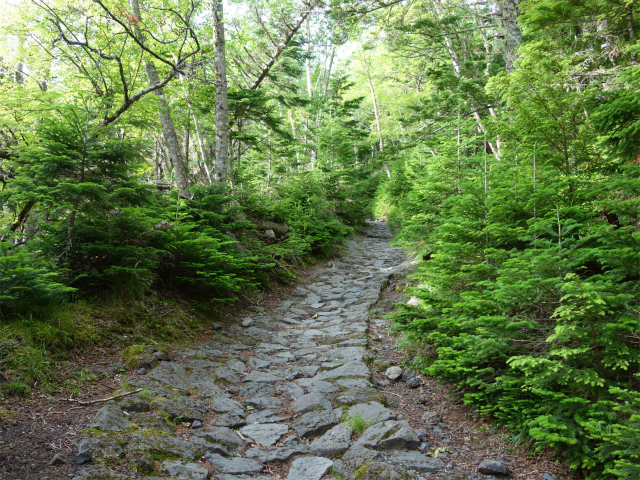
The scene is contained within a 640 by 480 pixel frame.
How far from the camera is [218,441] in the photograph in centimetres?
338

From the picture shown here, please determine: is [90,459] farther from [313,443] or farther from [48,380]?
[313,443]

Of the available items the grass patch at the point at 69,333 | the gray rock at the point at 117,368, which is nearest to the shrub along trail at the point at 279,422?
the gray rock at the point at 117,368

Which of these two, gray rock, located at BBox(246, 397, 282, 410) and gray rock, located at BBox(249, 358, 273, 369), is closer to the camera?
gray rock, located at BBox(246, 397, 282, 410)

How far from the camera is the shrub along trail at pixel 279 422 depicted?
9.29 feet

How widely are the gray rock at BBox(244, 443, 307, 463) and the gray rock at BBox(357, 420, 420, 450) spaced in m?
0.58

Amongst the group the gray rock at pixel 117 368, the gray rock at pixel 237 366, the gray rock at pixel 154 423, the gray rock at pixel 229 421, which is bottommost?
the gray rock at pixel 229 421

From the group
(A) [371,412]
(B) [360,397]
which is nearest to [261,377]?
(B) [360,397]

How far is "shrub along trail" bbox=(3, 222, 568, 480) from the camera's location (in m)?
2.83

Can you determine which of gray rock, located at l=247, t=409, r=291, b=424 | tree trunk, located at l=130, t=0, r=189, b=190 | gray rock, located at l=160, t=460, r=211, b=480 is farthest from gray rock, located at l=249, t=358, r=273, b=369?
tree trunk, located at l=130, t=0, r=189, b=190

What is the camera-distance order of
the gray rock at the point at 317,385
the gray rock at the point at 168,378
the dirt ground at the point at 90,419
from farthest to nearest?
the gray rock at the point at 317,385
the gray rock at the point at 168,378
the dirt ground at the point at 90,419

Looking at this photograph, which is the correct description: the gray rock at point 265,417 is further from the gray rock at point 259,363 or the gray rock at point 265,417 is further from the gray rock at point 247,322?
the gray rock at point 247,322

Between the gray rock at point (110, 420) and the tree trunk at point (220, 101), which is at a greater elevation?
the tree trunk at point (220, 101)

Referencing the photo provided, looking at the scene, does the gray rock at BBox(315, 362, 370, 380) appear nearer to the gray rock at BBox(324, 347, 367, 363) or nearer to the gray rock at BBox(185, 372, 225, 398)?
the gray rock at BBox(324, 347, 367, 363)

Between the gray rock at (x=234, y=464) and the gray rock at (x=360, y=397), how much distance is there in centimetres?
126
